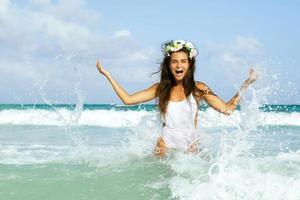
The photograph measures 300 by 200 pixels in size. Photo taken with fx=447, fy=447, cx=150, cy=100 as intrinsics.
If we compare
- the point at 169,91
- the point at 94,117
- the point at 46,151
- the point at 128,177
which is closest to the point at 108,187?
the point at 128,177

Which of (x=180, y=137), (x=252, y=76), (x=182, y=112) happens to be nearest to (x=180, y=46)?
(x=182, y=112)

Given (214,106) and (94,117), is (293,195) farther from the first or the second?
(94,117)

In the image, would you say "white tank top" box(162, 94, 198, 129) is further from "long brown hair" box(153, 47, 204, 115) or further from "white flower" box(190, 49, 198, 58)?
"white flower" box(190, 49, 198, 58)

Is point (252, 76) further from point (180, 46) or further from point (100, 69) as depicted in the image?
point (100, 69)

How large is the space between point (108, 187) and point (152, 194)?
2.07 ft

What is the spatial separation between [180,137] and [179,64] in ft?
3.58

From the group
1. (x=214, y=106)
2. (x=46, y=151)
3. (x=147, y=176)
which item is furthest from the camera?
(x=46, y=151)

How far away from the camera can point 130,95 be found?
6.60 metres

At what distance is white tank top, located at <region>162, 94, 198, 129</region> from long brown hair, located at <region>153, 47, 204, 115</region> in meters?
0.08

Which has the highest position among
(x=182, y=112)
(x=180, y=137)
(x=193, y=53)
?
(x=193, y=53)

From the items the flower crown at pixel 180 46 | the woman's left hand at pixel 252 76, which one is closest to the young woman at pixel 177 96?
the flower crown at pixel 180 46

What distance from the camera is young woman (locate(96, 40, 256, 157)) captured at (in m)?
6.54

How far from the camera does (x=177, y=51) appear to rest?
6523mm

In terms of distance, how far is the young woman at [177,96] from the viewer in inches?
257
